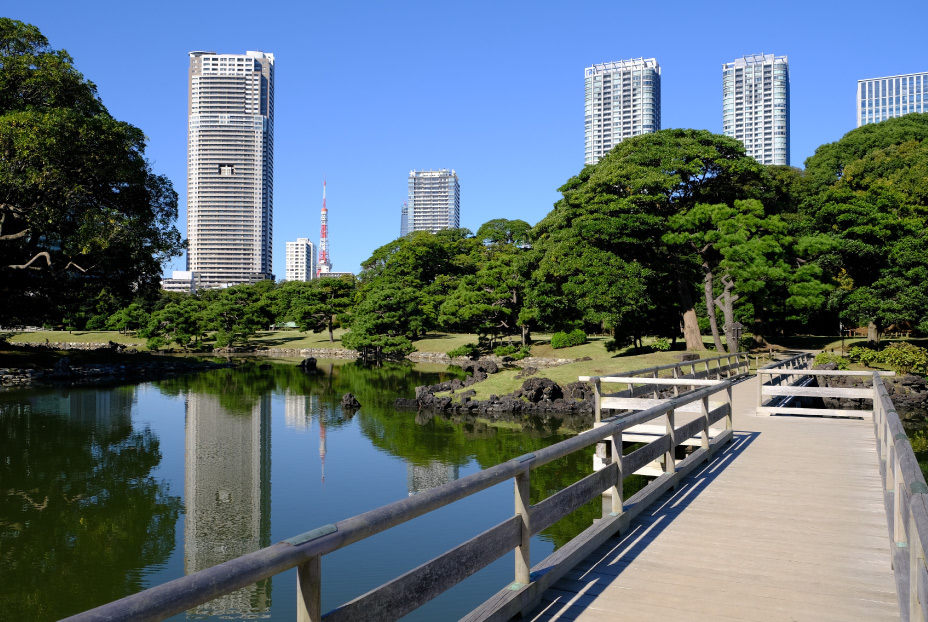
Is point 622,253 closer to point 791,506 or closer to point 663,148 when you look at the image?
point 663,148

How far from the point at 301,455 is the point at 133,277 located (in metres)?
21.4

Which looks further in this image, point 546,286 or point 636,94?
point 636,94

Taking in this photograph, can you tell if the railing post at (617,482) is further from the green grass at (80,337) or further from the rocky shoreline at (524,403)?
the green grass at (80,337)

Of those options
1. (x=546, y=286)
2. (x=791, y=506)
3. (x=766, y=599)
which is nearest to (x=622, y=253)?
(x=546, y=286)

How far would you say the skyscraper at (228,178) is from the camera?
174m

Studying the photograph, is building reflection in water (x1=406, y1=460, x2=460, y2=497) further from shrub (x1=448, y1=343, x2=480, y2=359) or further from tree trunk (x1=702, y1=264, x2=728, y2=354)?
shrub (x1=448, y1=343, x2=480, y2=359)

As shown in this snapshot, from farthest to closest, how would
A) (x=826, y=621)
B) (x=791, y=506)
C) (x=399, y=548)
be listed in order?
(x=399, y=548) < (x=791, y=506) < (x=826, y=621)

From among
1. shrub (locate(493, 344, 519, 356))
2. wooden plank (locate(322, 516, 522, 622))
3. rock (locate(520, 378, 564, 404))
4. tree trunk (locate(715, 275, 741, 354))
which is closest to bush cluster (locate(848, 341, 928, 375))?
tree trunk (locate(715, 275, 741, 354))

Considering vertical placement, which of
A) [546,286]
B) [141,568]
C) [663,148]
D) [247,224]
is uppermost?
[247,224]

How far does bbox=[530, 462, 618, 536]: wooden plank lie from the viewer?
424cm

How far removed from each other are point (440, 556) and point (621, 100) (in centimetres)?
19345

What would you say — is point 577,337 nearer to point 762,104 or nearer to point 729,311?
point 729,311

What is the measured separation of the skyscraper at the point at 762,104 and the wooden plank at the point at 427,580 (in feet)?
639

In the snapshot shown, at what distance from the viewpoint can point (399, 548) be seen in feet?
31.7
